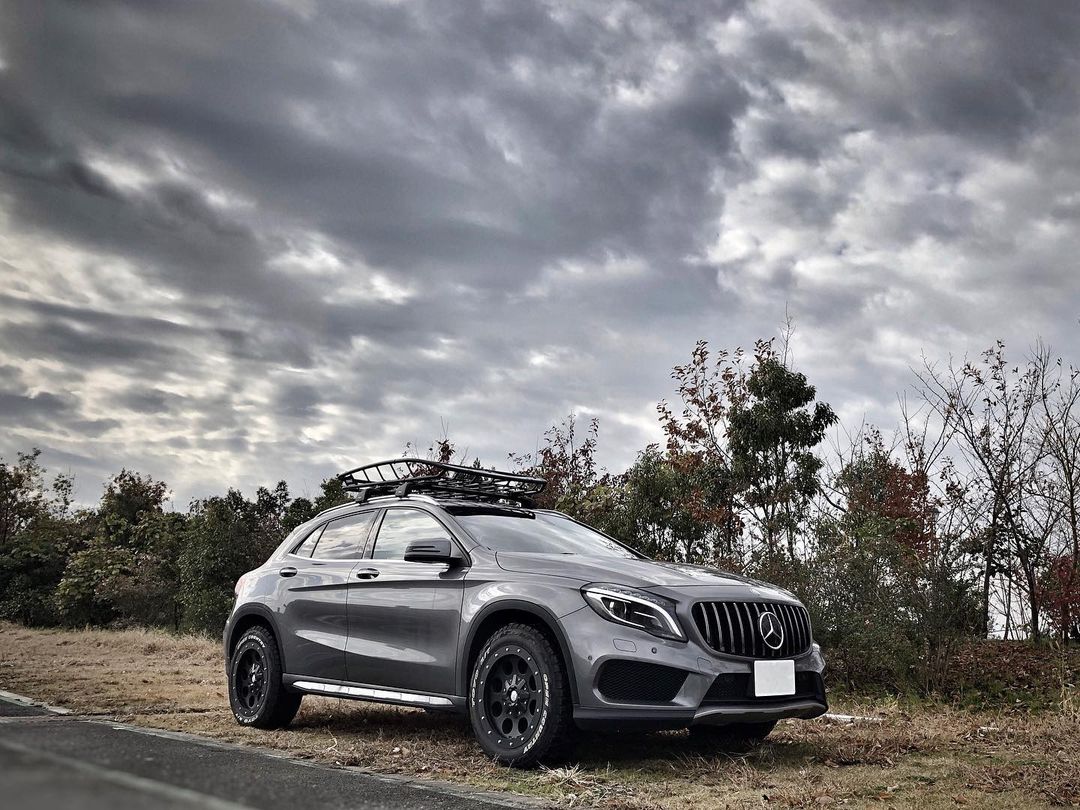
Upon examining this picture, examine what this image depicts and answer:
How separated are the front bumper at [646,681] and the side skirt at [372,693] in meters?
1.06

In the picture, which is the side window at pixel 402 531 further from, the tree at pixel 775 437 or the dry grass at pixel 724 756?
the tree at pixel 775 437

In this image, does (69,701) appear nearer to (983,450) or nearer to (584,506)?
(584,506)

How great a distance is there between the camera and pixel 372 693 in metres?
6.81

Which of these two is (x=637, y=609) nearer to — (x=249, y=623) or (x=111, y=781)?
(x=249, y=623)

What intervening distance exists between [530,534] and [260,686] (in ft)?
8.79

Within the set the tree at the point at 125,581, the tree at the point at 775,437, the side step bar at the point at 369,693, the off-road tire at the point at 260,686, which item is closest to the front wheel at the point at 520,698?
the side step bar at the point at 369,693

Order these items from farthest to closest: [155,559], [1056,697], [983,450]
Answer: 1. [155,559]
2. [983,450]
3. [1056,697]

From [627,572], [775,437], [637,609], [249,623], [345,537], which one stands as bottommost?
[249,623]

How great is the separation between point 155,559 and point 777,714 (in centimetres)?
2485

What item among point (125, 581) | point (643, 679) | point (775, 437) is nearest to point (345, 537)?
point (643, 679)

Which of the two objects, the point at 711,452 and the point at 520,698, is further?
the point at 711,452

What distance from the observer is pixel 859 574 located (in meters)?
11.3

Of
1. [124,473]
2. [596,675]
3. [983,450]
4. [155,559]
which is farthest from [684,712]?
[124,473]

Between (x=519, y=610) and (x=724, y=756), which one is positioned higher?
(x=519, y=610)
